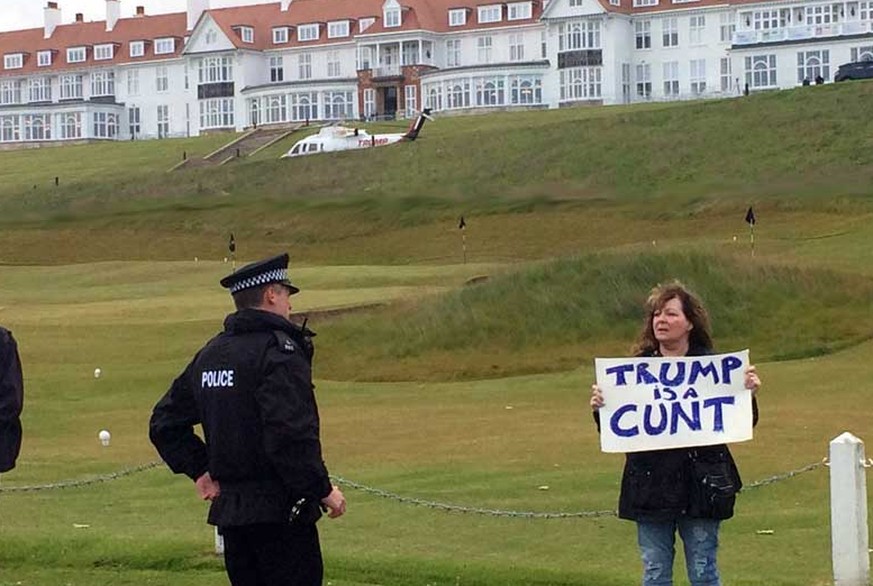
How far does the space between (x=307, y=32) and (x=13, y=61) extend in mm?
31048

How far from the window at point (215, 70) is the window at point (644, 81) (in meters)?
34.9

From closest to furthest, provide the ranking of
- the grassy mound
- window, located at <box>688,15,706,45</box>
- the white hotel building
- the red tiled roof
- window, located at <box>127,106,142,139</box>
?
the grassy mound → the white hotel building → window, located at <box>688,15,706,45</box> → window, located at <box>127,106,142,139</box> → the red tiled roof

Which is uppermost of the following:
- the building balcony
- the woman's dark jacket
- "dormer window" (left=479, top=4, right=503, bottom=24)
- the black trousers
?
"dormer window" (left=479, top=4, right=503, bottom=24)

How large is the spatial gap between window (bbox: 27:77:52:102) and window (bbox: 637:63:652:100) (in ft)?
183

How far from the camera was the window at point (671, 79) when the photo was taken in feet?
378

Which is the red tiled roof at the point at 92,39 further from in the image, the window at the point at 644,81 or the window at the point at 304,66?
the window at the point at 644,81

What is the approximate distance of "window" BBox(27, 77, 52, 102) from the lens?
144m

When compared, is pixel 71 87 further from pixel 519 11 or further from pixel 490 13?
pixel 519 11

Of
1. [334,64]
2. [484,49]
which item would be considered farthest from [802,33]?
[334,64]

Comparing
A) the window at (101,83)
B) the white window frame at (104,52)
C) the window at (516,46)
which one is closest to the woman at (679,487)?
the window at (516,46)

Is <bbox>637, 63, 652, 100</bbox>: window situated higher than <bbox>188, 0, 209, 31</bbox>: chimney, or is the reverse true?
<bbox>188, 0, 209, 31</bbox>: chimney

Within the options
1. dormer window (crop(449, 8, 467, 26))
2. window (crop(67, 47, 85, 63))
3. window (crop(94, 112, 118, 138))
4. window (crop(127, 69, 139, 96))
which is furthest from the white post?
window (crop(67, 47, 85, 63))

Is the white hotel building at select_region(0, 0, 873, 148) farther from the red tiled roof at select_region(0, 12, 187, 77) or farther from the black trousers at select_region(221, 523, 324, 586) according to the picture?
the black trousers at select_region(221, 523, 324, 586)

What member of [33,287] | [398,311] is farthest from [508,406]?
[33,287]
